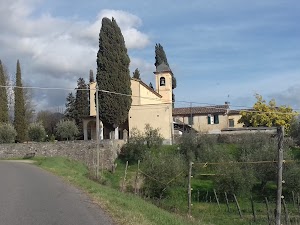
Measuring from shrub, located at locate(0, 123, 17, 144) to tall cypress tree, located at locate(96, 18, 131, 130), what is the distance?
526 inches

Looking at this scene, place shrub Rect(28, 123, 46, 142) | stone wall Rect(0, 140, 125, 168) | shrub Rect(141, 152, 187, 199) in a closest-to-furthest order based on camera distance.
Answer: shrub Rect(141, 152, 187, 199)
stone wall Rect(0, 140, 125, 168)
shrub Rect(28, 123, 46, 142)

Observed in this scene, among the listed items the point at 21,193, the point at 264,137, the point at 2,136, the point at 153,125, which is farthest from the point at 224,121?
the point at 21,193

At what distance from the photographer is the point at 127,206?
1240 centimetres

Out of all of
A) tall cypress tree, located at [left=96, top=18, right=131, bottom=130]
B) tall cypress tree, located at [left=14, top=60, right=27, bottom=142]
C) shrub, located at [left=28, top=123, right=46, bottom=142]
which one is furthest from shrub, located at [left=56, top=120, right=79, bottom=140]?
tall cypress tree, located at [left=96, top=18, right=131, bottom=130]

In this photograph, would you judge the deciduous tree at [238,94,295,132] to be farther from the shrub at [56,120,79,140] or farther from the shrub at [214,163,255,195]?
the shrub at [214,163,255,195]

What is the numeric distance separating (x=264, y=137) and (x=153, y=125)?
16.0 metres

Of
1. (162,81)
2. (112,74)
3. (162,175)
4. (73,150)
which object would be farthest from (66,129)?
(162,175)

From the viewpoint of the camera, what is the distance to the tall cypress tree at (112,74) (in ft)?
173

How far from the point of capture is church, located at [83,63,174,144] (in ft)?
192

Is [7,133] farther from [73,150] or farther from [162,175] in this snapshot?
[162,175]

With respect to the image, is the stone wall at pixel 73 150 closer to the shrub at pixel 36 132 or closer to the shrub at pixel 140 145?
the shrub at pixel 140 145

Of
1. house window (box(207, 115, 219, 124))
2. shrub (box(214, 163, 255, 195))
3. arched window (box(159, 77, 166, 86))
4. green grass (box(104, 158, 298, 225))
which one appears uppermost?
arched window (box(159, 77, 166, 86))

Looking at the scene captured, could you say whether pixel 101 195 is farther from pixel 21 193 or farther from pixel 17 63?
pixel 17 63

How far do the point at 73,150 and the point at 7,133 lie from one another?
475 inches
